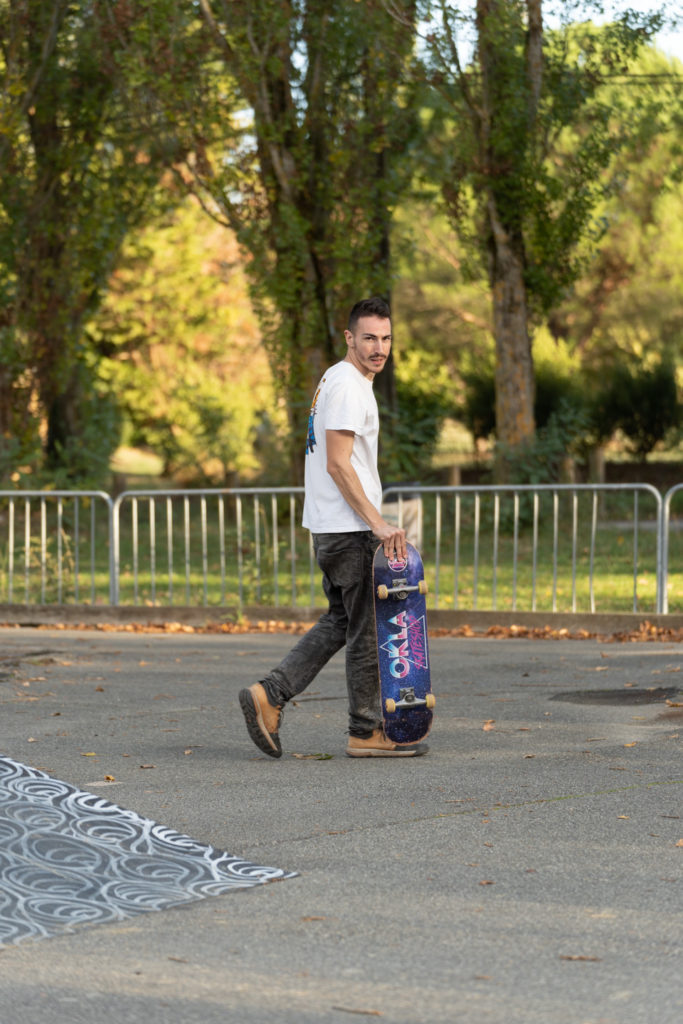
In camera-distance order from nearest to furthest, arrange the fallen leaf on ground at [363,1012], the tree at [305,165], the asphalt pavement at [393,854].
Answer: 1. the fallen leaf on ground at [363,1012]
2. the asphalt pavement at [393,854]
3. the tree at [305,165]

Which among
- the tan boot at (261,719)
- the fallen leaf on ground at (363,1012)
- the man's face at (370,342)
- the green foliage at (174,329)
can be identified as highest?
the green foliage at (174,329)

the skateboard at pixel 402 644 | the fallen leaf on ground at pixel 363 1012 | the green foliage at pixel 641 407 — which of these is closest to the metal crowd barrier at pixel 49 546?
the skateboard at pixel 402 644

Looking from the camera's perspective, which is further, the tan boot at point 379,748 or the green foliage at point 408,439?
the green foliage at point 408,439

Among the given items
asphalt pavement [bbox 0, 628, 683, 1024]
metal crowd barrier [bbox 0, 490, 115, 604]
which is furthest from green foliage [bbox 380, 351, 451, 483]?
asphalt pavement [bbox 0, 628, 683, 1024]

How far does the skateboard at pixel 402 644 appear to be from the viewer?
646 centimetres

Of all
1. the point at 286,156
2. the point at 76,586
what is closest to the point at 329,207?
the point at 286,156

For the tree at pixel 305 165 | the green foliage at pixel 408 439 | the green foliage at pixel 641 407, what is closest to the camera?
the tree at pixel 305 165

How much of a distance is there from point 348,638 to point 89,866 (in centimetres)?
211

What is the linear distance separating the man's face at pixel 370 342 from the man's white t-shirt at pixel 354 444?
62 millimetres

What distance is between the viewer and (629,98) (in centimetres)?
2073

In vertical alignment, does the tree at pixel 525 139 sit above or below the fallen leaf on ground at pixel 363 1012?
above

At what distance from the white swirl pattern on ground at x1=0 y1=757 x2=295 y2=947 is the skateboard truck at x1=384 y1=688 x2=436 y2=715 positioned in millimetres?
1456

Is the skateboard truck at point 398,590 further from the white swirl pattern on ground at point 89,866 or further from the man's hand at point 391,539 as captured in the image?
the white swirl pattern on ground at point 89,866

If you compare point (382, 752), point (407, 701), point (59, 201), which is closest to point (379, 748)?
point (382, 752)
